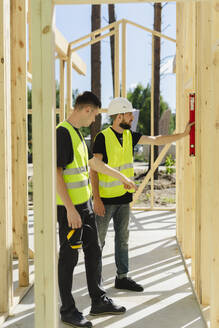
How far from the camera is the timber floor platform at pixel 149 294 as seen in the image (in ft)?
11.0

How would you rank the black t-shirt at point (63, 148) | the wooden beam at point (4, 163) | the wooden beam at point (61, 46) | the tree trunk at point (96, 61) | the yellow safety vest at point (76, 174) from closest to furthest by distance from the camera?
the black t-shirt at point (63, 148)
the yellow safety vest at point (76, 174)
the wooden beam at point (4, 163)
the wooden beam at point (61, 46)
the tree trunk at point (96, 61)

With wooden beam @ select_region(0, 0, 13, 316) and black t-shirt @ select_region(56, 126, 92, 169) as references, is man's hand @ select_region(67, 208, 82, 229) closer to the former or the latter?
black t-shirt @ select_region(56, 126, 92, 169)

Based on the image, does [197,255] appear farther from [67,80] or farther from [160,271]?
[67,80]

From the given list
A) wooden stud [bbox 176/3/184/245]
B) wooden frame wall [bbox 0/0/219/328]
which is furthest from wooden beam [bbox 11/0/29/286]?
wooden stud [bbox 176/3/184/245]

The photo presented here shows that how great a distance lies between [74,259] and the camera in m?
3.26

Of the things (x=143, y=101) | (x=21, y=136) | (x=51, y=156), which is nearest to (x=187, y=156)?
(x=21, y=136)

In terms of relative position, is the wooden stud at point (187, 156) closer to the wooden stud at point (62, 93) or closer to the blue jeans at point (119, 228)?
the blue jeans at point (119, 228)

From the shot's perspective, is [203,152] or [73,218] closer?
[73,218]

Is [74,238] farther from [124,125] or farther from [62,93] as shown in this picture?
[62,93]

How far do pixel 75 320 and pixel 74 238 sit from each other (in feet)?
2.11

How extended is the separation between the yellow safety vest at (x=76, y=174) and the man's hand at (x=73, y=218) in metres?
0.14

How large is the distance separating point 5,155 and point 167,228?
4026mm

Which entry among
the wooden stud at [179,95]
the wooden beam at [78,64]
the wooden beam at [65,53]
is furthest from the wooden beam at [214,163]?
the wooden beam at [78,64]

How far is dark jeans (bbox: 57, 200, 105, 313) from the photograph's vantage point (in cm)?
321
